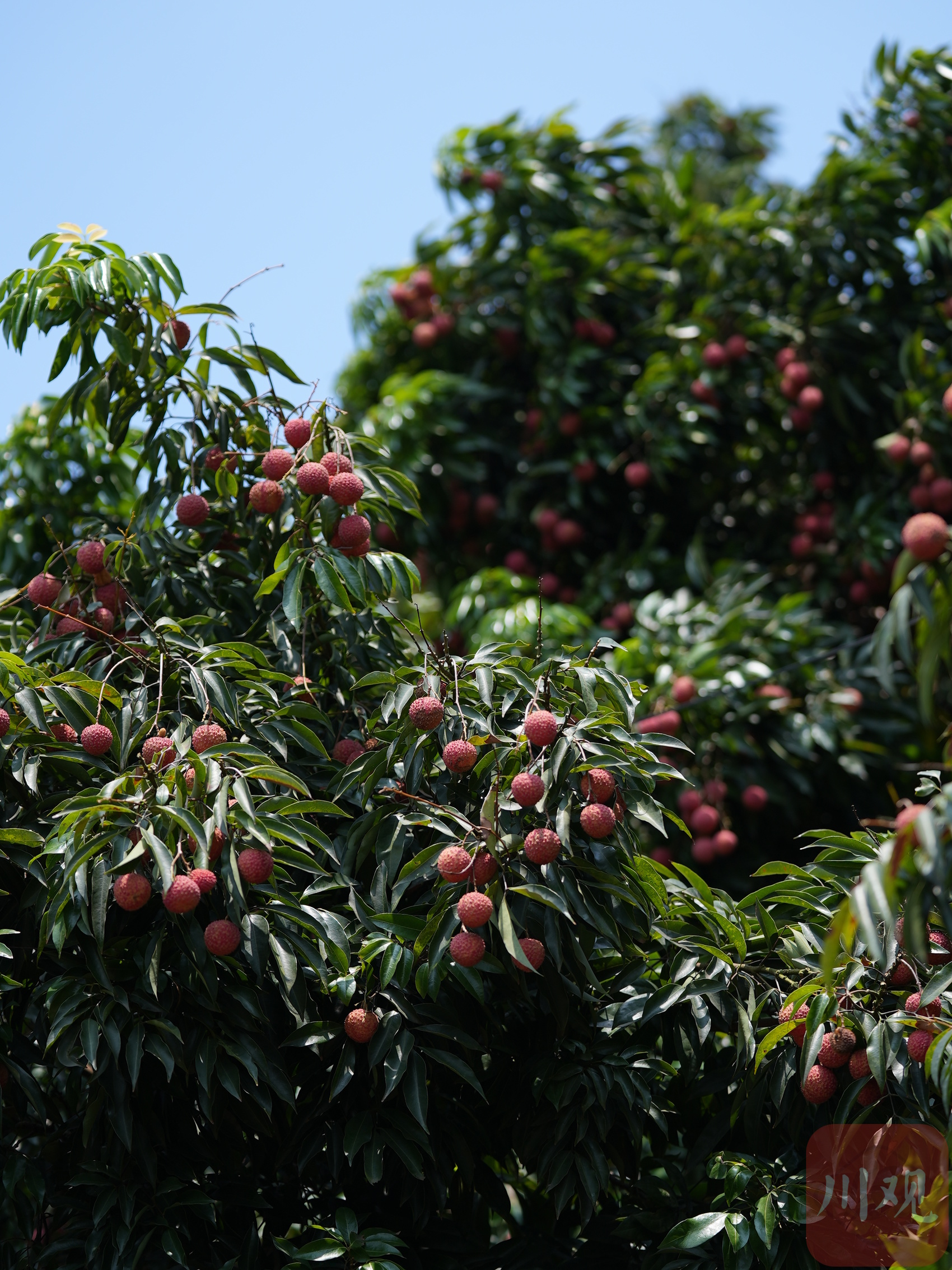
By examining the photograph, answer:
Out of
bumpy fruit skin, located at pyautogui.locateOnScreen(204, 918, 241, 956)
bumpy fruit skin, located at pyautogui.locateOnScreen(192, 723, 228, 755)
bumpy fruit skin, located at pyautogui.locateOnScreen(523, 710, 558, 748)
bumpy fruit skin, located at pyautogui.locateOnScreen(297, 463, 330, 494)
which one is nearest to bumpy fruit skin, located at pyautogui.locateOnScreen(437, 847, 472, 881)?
bumpy fruit skin, located at pyautogui.locateOnScreen(523, 710, 558, 748)

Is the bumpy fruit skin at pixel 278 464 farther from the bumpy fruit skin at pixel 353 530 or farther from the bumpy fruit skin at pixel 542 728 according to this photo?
the bumpy fruit skin at pixel 542 728

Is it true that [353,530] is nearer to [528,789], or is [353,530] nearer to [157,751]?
[157,751]

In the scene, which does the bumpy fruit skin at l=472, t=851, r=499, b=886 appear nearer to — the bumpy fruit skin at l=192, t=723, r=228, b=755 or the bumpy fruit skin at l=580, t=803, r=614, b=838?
the bumpy fruit skin at l=580, t=803, r=614, b=838

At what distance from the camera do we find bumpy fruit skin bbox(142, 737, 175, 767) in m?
2.33

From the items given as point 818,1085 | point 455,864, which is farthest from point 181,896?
point 818,1085

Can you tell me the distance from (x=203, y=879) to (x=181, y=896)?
0.20ft

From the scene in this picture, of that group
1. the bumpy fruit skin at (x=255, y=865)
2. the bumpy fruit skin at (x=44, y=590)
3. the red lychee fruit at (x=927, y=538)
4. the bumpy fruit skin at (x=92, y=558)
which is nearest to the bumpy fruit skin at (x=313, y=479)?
the bumpy fruit skin at (x=92, y=558)

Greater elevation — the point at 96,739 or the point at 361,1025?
the point at 96,739

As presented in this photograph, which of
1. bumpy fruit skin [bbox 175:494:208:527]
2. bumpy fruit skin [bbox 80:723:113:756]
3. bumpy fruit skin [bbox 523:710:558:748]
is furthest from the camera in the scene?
bumpy fruit skin [bbox 175:494:208:527]

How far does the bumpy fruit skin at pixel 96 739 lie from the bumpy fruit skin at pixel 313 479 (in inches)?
26.1

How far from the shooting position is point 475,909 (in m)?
2.12

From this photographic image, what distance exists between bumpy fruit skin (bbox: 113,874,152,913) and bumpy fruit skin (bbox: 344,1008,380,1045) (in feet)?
1.39

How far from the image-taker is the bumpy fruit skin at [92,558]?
2.83 metres

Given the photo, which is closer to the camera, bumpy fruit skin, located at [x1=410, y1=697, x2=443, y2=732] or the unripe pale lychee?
the unripe pale lychee
